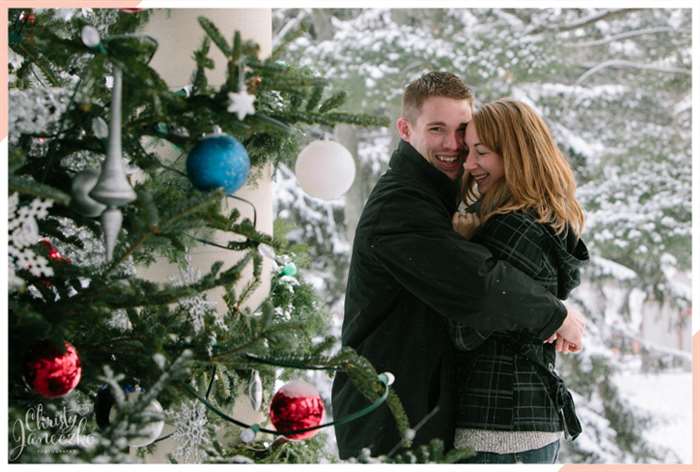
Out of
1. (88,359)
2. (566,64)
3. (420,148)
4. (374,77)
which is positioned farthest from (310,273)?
(88,359)

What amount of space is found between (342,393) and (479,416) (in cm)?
31

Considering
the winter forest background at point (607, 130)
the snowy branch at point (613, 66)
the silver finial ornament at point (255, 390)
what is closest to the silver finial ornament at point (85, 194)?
the silver finial ornament at point (255, 390)

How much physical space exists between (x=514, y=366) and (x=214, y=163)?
2.66ft

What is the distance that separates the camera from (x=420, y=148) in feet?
6.18

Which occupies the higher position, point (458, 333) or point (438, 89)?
point (438, 89)

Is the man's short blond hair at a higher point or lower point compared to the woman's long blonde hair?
higher

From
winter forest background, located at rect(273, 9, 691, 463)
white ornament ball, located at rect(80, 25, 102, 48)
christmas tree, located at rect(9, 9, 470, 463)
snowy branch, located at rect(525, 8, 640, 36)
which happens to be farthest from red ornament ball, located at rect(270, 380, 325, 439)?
snowy branch, located at rect(525, 8, 640, 36)

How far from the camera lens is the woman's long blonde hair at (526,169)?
5.57ft

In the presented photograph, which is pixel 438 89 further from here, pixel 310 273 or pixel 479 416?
pixel 310 273

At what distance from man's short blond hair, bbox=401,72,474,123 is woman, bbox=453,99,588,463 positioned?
0.13 metres

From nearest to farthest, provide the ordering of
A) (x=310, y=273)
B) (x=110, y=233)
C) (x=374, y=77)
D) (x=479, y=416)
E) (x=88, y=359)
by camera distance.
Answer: (x=110, y=233)
(x=88, y=359)
(x=479, y=416)
(x=374, y=77)
(x=310, y=273)

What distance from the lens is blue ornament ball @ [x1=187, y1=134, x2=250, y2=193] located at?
3.67 ft

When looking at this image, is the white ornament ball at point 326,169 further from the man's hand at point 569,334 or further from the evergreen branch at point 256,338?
the man's hand at point 569,334

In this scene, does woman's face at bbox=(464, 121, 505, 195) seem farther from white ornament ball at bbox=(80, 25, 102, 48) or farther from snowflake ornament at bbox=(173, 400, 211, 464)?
white ornament ball at bbox=(80, 25, 102, 48)
